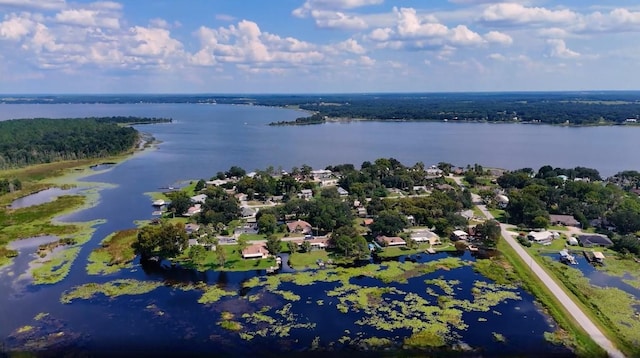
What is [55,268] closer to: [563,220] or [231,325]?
[231,325]

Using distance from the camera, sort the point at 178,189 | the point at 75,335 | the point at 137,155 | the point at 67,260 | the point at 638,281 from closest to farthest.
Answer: the point at 75,335 < the point at 638,281 < the point at 67,260 < the point at 178,189 < the point at 137,155

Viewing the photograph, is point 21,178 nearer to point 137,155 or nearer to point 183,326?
point 137,155

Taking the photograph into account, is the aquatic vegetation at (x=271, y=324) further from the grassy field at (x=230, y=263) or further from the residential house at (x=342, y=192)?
the residential house at (x=342, y=192)

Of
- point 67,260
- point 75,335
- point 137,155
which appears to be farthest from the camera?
point 137,155

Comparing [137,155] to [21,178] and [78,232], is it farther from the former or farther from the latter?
[78,232]

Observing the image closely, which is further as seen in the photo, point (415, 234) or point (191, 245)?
point (415, 234)

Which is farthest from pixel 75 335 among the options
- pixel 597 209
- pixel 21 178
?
pixel 21 178
